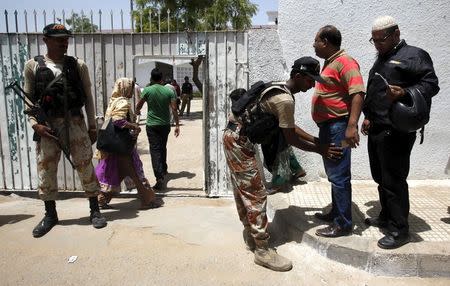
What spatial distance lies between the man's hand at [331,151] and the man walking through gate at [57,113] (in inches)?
94.0

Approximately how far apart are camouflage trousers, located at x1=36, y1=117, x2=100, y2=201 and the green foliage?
1082 cm

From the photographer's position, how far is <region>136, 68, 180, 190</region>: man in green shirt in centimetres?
607

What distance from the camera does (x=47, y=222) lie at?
4.32 meters

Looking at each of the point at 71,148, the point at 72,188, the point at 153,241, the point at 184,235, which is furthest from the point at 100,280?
the point at 72,188

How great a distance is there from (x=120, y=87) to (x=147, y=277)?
2247mm

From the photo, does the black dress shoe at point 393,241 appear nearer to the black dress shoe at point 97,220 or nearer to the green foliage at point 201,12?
the black dress shoe at point 97,220

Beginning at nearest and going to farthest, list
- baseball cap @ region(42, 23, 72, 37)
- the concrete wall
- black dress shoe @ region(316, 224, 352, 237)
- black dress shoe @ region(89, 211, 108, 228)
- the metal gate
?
black dress shoe @ region(316, 224, 352, 237)
baseball cap @ region(42, 23, 72, 37)
black dress shoe @ region(89, 211, 108, 228)
the concrete wall
the metal gate

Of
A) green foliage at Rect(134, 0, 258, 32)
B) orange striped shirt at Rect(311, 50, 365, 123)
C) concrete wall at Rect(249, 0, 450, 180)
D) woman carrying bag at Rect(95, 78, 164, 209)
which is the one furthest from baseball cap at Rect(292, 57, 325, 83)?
green foliage at Rect(134, 0, 258, 32)

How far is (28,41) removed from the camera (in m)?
5.32

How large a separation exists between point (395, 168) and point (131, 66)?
3.46 m

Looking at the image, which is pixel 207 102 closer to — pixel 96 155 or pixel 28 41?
pixel 96 155

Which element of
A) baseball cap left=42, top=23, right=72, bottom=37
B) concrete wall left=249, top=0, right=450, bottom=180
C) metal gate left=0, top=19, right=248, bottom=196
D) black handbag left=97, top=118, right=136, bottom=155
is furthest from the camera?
metal gate left=0, top=19, right=248, bottom=196

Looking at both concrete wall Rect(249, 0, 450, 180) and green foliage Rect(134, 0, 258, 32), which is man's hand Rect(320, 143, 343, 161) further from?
green foliage Rect(134, 0, 258, 32)

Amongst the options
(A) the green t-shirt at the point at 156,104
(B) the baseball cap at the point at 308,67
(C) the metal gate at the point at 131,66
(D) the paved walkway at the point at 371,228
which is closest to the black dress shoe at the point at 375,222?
(D) the paved walkway at the point at 371,228
